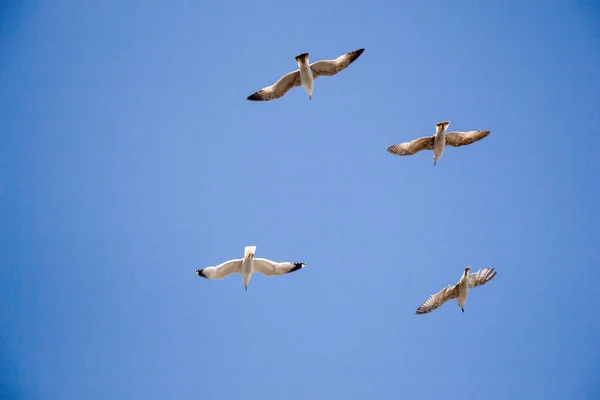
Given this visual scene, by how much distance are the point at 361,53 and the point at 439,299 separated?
6.96 metres

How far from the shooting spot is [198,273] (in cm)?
1461

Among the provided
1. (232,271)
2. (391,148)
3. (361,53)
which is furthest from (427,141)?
(232,271)

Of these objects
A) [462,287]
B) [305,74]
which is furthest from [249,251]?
[462,287]

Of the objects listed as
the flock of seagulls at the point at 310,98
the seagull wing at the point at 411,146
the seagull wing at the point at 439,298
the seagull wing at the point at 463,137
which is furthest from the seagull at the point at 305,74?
the seagull wing at the point at 439,298

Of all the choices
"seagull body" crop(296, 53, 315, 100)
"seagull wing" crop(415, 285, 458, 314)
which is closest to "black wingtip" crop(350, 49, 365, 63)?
"seagull body" crop(296, 53, 315, 100)

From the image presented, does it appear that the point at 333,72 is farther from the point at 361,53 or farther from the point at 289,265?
the point at 289,265

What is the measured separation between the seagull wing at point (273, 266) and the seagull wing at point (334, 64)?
5101mm

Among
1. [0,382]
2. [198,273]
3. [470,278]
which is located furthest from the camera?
[0,382]

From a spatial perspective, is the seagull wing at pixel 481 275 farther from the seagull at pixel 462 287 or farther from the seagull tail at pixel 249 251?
the seagull tail at pixel 249 251

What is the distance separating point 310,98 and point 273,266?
4.59 m

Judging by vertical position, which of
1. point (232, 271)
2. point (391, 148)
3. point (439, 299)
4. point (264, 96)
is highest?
point (264, 96)

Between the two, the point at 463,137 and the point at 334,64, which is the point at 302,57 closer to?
the point at 334,64

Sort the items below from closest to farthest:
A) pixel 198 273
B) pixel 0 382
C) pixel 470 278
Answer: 1. pixel 198 273
2. pixel 470 278
3. pixel 0 382

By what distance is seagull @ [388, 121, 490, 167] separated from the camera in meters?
15.9
